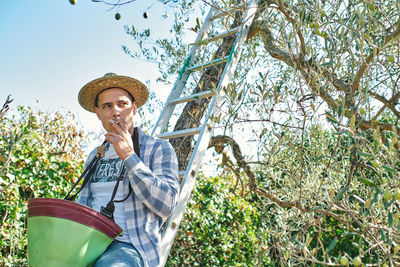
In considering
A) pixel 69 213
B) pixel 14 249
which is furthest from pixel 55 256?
pixel 14 249

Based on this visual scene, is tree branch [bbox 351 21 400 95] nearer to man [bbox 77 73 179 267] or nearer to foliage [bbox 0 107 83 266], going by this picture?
man [bbox 77 73 179 267]

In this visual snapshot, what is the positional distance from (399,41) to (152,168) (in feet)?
5.52

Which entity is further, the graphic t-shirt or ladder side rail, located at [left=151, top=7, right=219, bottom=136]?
ladder side rail, located at [left=151, top=7, right=219, bottom=136]

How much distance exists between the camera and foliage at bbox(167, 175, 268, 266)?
5312 mm

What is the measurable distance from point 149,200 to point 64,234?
0.51 metres

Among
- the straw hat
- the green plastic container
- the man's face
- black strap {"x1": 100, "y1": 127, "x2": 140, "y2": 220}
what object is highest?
the straw hat

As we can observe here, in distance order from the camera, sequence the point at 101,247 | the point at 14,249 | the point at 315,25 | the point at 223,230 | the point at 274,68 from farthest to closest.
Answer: the point at 223,230 < the point at 274,68 < the point at 14,249 < the point at 315,25 < the point at 101,247

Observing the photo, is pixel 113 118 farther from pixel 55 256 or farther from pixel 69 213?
pixel 55 256

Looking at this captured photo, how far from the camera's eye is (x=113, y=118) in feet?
8.18

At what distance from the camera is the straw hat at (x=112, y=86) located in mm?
2781

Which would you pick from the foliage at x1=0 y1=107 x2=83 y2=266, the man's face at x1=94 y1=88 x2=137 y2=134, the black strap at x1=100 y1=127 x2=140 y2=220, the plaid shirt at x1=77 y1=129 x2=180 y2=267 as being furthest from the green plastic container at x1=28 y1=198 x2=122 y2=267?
the foliage at x1=0 y1=107 x2=83 y2=266

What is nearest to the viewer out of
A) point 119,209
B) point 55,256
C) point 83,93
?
point 55,256

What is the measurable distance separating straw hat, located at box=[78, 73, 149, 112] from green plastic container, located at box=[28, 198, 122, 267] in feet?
3.94

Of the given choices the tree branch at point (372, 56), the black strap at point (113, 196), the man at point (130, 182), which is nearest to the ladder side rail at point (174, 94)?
the man at point (130, 182)
